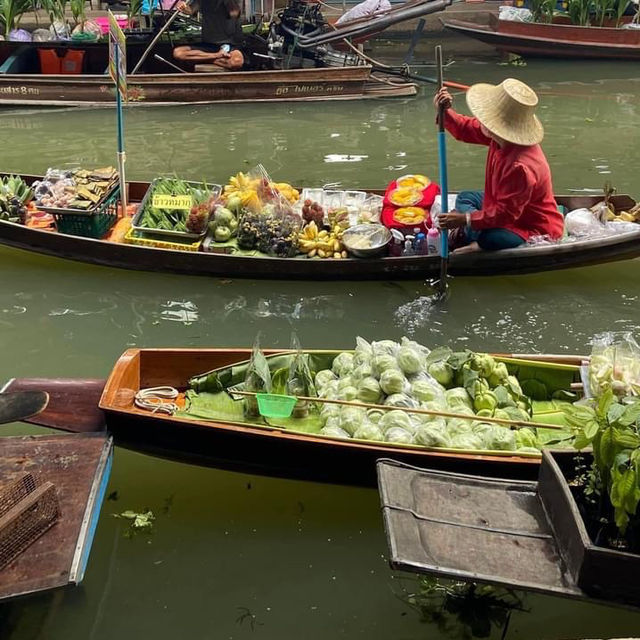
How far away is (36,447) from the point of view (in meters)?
3.74

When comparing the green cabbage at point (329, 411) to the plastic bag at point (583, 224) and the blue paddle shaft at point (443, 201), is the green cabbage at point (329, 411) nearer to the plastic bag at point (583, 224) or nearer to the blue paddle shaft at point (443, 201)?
the blue paddle shaft at point (443, 201)

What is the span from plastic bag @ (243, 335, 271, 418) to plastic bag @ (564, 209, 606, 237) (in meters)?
3.41

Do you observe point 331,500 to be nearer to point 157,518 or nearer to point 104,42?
point 157,518

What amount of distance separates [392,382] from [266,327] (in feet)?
7.10

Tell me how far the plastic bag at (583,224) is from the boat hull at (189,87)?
22.4 feet

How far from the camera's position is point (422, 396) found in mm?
4004

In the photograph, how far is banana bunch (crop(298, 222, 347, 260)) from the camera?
6262 mm

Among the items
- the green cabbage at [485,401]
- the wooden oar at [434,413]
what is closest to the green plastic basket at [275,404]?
the wooden oar at [434,413]

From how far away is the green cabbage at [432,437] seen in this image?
3656mm

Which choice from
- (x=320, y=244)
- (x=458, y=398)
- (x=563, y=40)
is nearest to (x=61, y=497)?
(x=458, y=398)

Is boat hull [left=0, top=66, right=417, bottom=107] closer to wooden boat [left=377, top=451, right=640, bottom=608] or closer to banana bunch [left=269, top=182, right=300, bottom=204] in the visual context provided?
banana bunch [left=269, top=182, right=300, bottom=204]

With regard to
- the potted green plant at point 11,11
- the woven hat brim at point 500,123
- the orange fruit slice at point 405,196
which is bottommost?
the orange fruit slice at point 405,196

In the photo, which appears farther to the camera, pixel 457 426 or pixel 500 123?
pixel 500 123

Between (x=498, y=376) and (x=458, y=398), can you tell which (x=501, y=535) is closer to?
(x=458, y=398)
